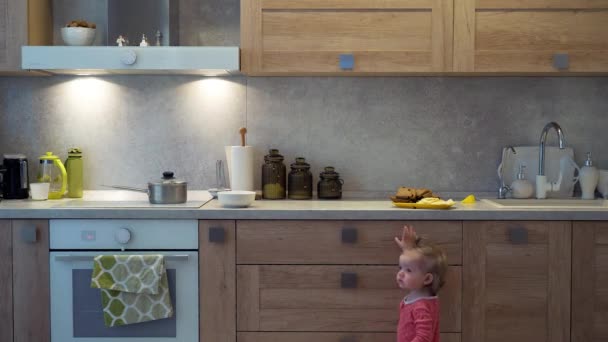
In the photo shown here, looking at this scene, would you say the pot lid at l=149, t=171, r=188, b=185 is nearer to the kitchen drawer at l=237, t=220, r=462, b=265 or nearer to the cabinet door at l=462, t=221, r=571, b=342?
the kitchen drawer at l=237, t=220, r=462, b=265

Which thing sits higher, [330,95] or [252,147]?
[330,95]

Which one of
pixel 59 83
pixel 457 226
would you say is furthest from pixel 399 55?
pixel 59 83

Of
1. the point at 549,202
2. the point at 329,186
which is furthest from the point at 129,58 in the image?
the point at 549,202

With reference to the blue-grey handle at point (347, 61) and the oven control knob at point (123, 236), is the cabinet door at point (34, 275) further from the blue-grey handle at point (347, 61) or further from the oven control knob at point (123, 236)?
the blue-grey handle at point (347, 61)

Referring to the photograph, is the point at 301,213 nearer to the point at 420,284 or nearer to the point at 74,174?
the point at 420,284

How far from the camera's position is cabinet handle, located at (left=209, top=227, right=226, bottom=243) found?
126 inches

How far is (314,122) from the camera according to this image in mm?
3805

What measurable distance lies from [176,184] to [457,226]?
3.92 ft

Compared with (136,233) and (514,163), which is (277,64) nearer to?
(136,233)

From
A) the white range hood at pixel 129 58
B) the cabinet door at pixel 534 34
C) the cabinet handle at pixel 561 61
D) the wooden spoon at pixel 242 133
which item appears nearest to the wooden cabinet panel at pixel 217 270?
the wooden spoon at pixel 242 133

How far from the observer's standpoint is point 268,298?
321cm

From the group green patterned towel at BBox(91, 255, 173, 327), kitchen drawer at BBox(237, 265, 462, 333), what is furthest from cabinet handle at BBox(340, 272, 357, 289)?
green patterned towel at BBox(91, 255, 173, 327)

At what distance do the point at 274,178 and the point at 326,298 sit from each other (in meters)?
0.68

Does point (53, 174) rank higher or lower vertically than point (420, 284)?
higher
